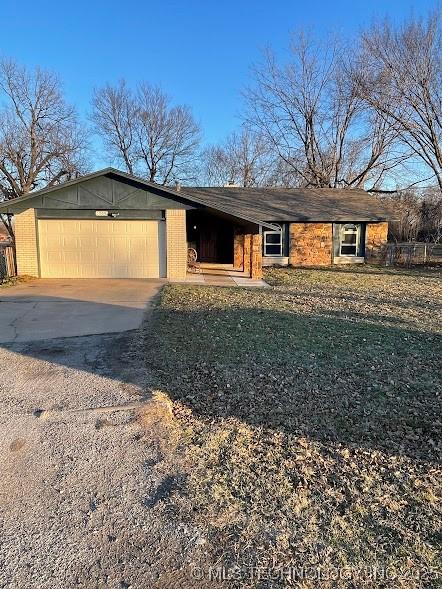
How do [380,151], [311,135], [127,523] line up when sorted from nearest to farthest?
[127,523] → [380,151] → [311,135]

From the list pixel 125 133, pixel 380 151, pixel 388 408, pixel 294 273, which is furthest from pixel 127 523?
pixel 125 133

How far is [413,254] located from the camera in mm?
20344

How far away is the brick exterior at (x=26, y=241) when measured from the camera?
13.7m

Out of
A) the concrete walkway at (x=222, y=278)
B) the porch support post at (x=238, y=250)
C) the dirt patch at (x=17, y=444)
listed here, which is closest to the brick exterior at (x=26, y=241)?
the concrete walkway at (x=222, y=278)

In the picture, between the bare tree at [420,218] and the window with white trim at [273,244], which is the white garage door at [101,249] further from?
the bare tree at [420,218]

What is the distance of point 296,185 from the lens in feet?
116

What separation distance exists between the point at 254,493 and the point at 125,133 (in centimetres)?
4087

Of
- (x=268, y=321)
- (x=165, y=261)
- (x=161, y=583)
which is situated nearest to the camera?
(x=161, y=583)

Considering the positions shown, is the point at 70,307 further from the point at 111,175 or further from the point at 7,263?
the point at 111,175

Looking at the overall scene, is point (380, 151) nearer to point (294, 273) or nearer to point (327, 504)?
point (294, 273)

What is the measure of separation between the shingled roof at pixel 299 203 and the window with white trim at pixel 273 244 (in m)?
0.94

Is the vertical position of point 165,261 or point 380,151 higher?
point 380,151

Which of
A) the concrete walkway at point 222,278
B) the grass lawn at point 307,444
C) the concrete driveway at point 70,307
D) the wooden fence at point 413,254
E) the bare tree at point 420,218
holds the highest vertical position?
the bare tree at point 420,218

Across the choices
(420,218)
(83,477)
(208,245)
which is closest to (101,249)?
(208,245)
